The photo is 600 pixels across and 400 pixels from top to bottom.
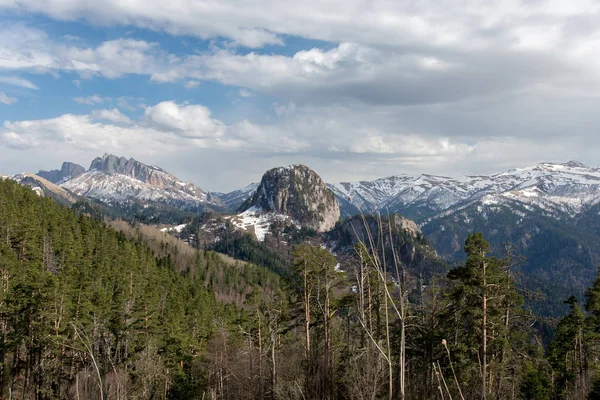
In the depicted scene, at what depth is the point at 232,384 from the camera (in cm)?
4828

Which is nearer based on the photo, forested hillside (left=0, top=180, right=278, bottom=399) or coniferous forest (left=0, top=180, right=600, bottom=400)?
coniferous forest (left=0, top=180, right=600, bottom=400)

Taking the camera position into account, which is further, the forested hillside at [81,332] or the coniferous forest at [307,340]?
the forested hillside at [81,332]

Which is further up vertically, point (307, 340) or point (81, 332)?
point (81, 332)

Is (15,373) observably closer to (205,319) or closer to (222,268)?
(205,319)

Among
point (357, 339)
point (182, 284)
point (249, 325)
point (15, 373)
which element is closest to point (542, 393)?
point (357, 339)

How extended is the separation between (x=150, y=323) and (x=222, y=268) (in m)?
127

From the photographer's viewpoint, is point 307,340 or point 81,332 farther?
point 307,340

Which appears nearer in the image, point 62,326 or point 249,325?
point 62,326

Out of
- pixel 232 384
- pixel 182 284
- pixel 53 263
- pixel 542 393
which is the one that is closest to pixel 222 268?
pixel 182 284

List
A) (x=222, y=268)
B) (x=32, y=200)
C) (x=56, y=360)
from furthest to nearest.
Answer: (x=222, y=268) < (x=32, y=200) < (x=56, y=360)

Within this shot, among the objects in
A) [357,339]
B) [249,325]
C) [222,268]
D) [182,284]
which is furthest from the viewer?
[222,268]

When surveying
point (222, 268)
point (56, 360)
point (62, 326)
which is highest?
point (62, 326)

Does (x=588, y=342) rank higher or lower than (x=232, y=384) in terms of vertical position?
higher

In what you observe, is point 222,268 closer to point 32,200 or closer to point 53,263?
point 32,200
